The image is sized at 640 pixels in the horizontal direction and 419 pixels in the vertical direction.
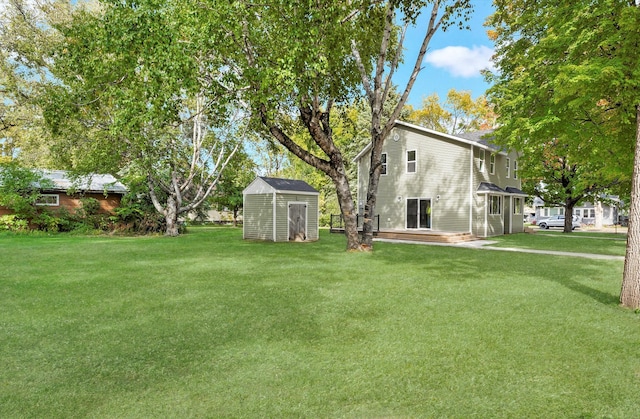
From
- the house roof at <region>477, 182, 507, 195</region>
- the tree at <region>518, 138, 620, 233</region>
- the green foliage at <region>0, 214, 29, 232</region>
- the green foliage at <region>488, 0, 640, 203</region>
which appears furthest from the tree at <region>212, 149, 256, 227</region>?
the green foliage at <region>488, 0, 640, 203</region>

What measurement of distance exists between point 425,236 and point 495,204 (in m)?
5.61

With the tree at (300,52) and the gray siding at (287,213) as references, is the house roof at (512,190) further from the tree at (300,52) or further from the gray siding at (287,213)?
the tree at (300,52)

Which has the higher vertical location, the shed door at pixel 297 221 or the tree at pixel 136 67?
the tree at pixel 136 67

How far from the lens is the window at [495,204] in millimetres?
20891

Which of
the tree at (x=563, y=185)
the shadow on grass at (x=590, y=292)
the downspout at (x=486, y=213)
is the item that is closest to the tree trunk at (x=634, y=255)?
the shadow on grass at (x=590, y=292)

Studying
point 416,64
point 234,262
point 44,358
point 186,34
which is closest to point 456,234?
point 416,64

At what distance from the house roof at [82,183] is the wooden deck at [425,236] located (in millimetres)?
15483

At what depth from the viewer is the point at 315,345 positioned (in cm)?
441

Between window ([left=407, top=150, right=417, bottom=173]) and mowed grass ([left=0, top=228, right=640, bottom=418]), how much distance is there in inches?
523

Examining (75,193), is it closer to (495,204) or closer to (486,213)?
(486,213)

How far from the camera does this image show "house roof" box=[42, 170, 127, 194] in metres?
21.0

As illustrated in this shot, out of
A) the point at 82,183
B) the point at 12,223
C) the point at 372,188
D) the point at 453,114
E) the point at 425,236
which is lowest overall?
the point at 425,236

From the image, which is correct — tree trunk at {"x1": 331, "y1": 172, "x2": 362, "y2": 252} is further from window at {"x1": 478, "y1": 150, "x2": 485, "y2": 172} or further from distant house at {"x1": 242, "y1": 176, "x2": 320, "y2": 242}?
window at {"x1": 478, "y1": 150, "x2": 485, "y2": 172}

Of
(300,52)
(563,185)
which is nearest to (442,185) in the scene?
(563,185)
